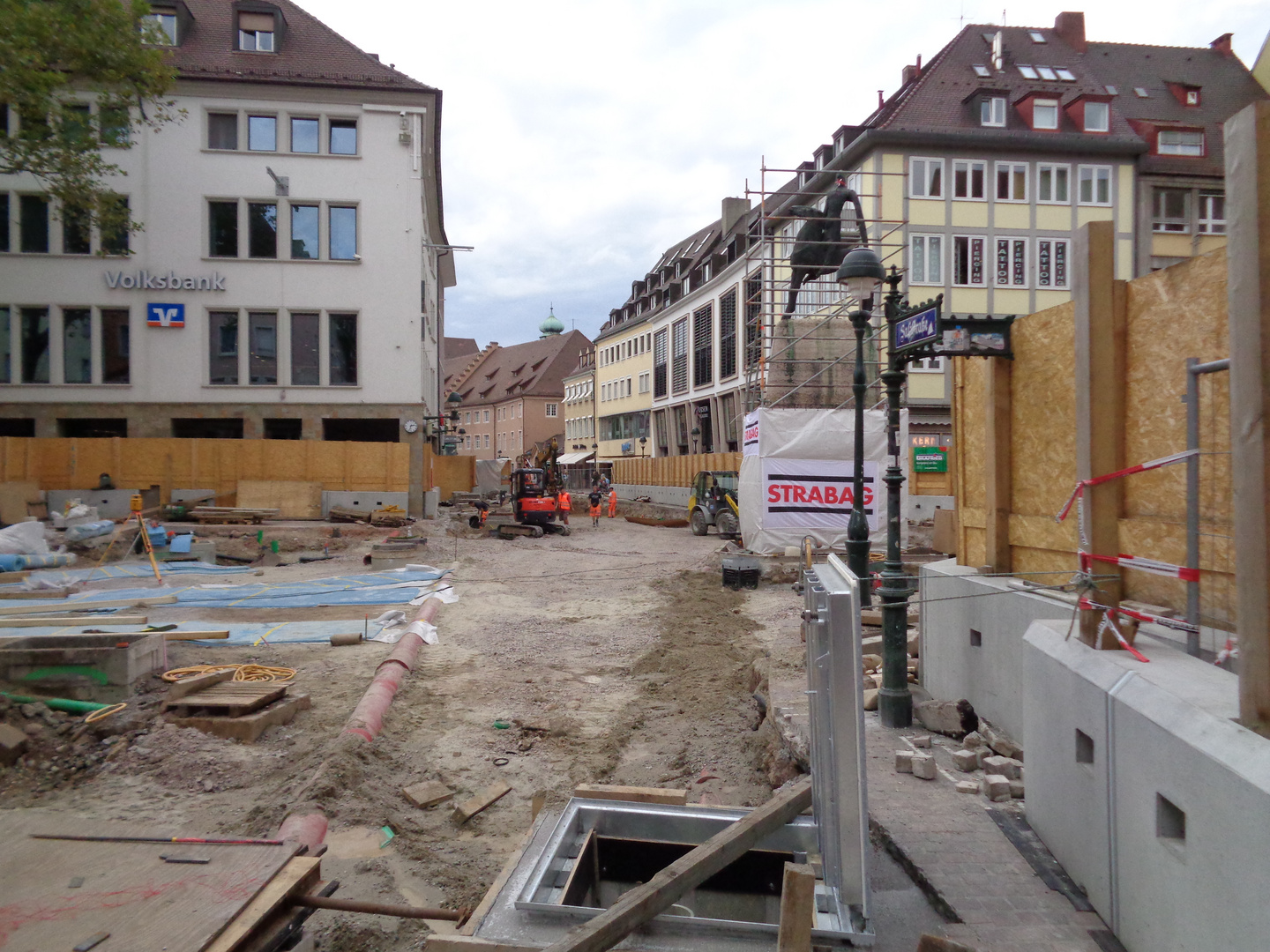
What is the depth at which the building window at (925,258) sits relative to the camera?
31672 millimetres

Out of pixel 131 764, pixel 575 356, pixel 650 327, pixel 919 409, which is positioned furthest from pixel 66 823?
pixel 575 356

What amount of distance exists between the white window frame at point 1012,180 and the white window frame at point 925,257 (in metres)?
2.91

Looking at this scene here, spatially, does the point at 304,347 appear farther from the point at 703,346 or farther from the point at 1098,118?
the point at 1098,118

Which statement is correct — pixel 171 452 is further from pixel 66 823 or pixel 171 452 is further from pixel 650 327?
pixel 650 327

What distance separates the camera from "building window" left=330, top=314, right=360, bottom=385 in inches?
1143

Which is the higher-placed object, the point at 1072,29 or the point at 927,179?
the point at 1072,29

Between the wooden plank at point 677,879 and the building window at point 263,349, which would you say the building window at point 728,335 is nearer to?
the building window at point 263,349

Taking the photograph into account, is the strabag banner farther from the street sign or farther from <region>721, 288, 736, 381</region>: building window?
<region>721, 288, 736, 381</region>: building window

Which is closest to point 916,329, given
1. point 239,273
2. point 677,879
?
point 677,879

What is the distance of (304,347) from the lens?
2900cm

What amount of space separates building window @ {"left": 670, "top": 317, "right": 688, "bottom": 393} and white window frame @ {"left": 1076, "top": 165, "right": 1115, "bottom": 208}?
22315 millimetres

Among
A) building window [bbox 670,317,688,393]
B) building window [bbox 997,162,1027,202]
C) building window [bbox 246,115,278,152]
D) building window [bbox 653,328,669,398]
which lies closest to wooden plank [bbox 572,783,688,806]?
building window [bbox 246,115,278,152]

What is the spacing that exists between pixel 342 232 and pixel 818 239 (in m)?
17.9

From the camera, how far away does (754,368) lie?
830 inches
